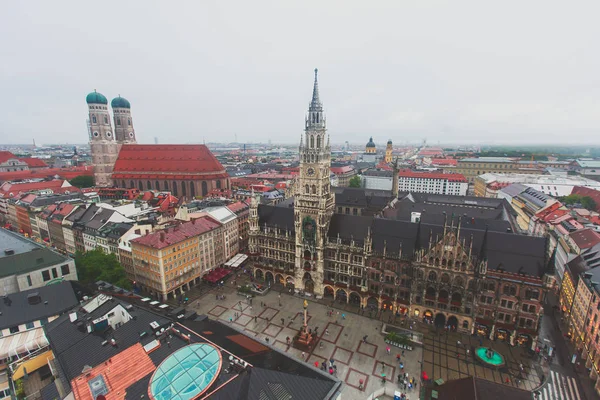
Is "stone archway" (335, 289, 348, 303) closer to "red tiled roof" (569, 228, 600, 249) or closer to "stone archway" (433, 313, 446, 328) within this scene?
"stone archway" (433, 313, 446, 328)

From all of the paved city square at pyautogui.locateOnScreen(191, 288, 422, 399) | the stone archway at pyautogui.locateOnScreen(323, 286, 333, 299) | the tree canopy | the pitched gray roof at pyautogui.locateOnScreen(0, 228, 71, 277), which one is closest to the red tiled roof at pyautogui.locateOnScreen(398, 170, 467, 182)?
the tree canopy

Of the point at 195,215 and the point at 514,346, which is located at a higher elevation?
the point at 195,215

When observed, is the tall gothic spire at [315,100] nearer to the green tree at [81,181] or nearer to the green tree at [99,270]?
the green tree at [99,270]

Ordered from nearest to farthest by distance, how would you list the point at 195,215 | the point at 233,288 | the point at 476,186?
1. the point at 233,288
2. the point at 195,215
3. the point at 476,186

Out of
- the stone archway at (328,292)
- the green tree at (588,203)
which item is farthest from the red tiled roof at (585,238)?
the green tree at (588,203)

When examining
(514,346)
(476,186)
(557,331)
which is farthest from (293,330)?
(476,186)

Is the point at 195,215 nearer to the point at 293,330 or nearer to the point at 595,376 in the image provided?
the point at 293,330
